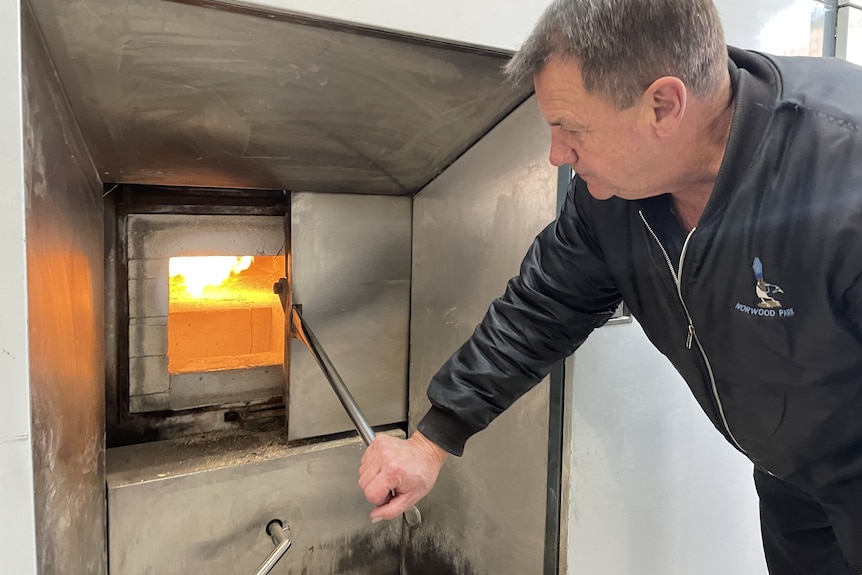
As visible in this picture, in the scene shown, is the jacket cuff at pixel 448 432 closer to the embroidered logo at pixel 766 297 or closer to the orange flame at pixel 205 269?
the embroidered logo at pixel 766 297

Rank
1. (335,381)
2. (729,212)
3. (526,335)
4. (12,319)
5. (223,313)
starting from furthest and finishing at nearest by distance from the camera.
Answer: (223,313)
(335,381)
(526,335)
(729,212)
(12,319)

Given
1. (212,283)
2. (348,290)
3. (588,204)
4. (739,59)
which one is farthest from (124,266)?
(739,59)

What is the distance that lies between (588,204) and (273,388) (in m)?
0.89

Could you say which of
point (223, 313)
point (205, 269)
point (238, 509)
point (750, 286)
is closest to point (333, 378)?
point (238, 509)

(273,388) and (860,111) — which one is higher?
(860,111)

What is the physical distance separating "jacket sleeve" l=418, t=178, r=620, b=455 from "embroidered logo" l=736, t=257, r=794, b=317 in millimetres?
238

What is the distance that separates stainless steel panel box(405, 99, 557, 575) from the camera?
3.24ft

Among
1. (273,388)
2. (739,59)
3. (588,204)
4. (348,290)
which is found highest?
(739,59)

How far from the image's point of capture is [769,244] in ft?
1.97

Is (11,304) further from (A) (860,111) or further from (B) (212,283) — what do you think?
(B) (212,283)

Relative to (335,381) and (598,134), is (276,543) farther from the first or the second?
(598,134)

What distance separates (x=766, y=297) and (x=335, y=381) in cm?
73

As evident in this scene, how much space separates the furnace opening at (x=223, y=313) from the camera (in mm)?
1374

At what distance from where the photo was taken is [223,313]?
1558 mm
